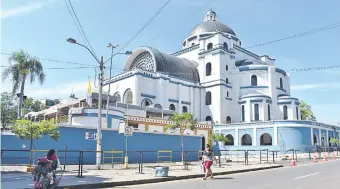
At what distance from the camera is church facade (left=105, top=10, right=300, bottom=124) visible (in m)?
51.7

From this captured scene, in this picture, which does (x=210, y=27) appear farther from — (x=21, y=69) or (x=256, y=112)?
(x=21, y=69)

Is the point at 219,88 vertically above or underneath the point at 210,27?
underneath

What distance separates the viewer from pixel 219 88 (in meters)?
56.1

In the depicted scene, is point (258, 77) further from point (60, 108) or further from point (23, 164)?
point (23, 164)

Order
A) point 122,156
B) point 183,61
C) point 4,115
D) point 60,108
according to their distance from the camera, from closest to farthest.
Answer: point 122,156 → point 60,108 → point 4,115 → point 183,61

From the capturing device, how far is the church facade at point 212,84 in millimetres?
51719

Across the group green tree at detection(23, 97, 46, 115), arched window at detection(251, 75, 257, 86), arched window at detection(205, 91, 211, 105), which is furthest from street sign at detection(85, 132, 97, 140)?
arched window at detection(251, 75, 257, 86)

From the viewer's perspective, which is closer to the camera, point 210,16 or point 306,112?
point 306,112

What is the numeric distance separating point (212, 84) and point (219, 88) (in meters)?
1.77

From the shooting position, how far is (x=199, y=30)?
6788cm

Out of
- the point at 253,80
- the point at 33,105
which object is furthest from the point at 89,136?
the point at 33,105

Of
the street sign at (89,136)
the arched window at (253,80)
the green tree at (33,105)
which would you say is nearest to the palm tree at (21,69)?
the street sign at (89,136)

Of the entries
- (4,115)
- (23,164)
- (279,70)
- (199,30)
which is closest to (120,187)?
(23,164)

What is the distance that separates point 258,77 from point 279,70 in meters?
5.15
